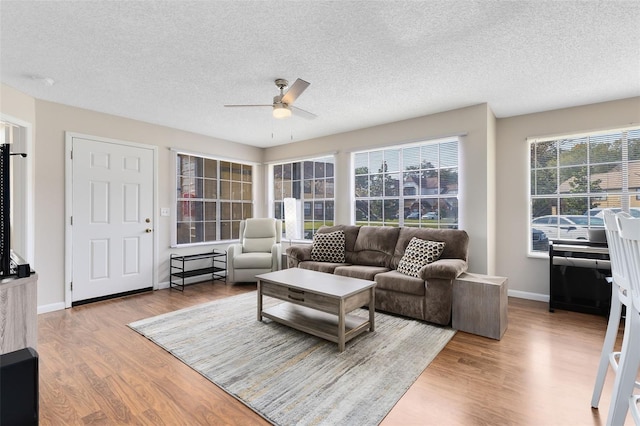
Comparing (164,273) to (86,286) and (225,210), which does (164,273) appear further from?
(225,210)

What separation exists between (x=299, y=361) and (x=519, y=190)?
11.7 ft

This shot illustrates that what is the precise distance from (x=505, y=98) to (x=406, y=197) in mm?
1704

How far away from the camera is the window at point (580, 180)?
3439mm

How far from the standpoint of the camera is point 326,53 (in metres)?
2.46

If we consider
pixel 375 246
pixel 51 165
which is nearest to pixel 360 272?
pixel 375 246

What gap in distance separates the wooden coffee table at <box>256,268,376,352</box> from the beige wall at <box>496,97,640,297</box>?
93.5 inches

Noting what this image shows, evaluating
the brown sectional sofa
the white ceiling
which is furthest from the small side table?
the white ceiling

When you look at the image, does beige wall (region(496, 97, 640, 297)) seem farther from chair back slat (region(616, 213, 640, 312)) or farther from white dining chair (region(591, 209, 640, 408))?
chair back slat (region(616, 213, 640, 312))

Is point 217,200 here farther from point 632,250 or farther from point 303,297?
point 632,250

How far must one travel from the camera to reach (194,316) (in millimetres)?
3311

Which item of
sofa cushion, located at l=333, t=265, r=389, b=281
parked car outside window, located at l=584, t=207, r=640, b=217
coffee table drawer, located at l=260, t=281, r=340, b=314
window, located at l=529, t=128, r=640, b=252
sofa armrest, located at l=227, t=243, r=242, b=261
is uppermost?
window, located at l=529, t=128, r=640, b=252

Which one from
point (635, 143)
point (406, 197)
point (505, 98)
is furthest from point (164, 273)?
point (635, 143)

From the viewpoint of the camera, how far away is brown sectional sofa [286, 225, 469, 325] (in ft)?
9.79

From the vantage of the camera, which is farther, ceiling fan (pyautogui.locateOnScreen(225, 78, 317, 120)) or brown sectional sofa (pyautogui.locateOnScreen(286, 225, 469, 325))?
brown sectional sofa (pyautogui.locateOnScreen(286, 225, 469, 325))
